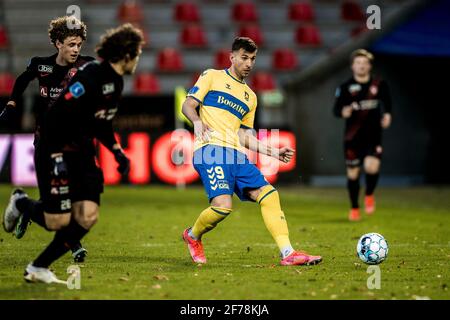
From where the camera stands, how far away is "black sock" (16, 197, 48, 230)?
704cm

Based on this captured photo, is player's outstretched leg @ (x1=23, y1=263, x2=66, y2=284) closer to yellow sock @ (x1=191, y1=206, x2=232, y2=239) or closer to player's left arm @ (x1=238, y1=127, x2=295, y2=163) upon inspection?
yellow sock @ (x1=191, y1=206, x2=232, y2=239)

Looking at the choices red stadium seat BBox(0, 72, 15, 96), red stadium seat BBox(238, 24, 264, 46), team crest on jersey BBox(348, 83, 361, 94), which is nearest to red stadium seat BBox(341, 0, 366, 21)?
red stadium seat BBox(238, 24, 264, 46)

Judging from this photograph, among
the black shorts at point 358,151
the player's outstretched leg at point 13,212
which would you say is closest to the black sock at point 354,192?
the black shorts at point 358,151

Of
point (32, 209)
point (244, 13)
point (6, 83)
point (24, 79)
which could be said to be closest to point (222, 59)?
point (244, 13)

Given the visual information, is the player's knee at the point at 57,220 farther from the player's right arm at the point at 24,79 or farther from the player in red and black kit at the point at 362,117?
the player in red and black kit at the point at 362,117

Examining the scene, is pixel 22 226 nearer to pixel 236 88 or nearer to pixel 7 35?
pixel 236 88

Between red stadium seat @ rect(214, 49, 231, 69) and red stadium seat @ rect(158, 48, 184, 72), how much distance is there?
965 mm

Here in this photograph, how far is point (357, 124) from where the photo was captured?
13156 mm

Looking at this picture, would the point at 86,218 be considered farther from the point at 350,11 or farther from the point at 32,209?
the point at 350,11

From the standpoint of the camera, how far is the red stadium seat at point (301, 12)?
23797 mm

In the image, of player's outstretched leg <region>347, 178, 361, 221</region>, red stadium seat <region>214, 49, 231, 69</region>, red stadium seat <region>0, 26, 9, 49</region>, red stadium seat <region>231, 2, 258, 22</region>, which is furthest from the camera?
red stadium seat <region>231, 2, 258, 22</region>

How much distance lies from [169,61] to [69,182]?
54.1 ft

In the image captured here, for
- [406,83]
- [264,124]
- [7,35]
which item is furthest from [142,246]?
[7,35]

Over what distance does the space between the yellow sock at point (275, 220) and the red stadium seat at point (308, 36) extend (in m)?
15.7
